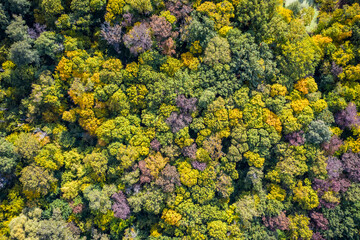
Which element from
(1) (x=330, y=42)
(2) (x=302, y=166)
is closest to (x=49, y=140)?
(2) (x=302, y=166)

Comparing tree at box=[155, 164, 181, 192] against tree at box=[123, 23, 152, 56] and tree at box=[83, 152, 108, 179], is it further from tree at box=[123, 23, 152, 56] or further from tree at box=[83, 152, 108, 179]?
tree at box=[123, 23, 152, 56]

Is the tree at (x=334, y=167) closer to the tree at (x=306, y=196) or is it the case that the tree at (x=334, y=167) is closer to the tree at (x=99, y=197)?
the tree at (x=306, y=196)

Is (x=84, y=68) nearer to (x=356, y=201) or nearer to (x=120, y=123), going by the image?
(x=120, y=123)

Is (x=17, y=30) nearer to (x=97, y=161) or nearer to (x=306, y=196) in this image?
(x=97, y=161)

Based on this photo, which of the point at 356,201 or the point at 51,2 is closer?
the point at 51,2

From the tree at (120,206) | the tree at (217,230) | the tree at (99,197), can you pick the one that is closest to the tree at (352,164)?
Answer: the tree at (217,230)

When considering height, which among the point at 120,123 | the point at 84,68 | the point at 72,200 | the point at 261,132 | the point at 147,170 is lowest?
the point at 72,200

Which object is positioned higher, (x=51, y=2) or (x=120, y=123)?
(x=51, y=2)

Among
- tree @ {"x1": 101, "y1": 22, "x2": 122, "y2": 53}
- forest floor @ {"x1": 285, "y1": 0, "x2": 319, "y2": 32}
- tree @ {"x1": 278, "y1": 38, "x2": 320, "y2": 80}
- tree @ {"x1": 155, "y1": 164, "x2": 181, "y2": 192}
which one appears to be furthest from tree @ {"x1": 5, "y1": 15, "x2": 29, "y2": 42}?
forest floor @ {"x1": 285, "y1": 0, "x2": 319, "y2": 32}
